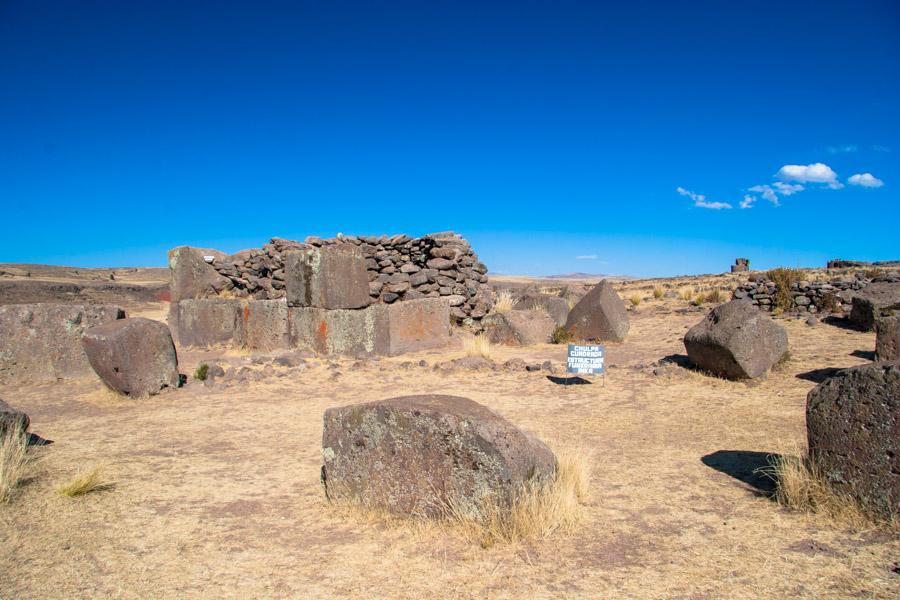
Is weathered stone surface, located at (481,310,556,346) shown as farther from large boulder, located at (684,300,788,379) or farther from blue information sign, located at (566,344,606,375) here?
large boulder, located at (684,300,788,379)

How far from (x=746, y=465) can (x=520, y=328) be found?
708cm

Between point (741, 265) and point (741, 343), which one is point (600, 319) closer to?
point (741, 343)

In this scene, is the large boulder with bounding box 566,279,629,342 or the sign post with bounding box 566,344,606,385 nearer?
the sign post with bounding box 566,344,606,385

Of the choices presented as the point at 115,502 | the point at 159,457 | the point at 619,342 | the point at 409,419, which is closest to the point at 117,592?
the point at 115,502

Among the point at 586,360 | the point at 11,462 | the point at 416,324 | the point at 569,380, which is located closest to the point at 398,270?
the point at 416,324

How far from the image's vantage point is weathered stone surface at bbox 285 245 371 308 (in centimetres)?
1000

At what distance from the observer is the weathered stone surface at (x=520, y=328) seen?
11.4m

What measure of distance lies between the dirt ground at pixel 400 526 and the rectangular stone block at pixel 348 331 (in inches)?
127

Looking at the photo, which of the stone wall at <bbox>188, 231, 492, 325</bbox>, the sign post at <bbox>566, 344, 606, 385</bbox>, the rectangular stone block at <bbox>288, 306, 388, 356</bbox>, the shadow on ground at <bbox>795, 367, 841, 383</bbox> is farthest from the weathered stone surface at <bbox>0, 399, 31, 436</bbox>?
the shadow on ground at <bbox>795, 367, 841, 383</bbox>

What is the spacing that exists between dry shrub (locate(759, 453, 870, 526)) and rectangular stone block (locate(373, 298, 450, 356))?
294 inches

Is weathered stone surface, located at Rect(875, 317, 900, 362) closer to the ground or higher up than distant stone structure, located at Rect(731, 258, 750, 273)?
closer to the ground

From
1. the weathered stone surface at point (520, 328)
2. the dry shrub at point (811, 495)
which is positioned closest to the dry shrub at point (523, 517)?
the dry shrub at point (811, 495)

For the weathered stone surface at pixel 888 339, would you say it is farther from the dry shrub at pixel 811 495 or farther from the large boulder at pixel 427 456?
the large boulder at pixel 427 456

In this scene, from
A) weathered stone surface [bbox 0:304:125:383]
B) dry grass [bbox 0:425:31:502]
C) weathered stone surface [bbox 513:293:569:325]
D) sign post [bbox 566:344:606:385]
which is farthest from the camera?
weathered stone surface [bbox 513:293:569:325]
